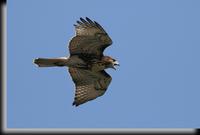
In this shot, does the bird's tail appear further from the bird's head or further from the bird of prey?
the bird's head

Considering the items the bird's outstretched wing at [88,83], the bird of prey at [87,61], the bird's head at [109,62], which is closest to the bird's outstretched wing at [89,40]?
the bird of prey at [87,61]

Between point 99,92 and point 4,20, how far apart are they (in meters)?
4.67

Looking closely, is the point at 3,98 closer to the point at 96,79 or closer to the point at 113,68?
the point at 113,68

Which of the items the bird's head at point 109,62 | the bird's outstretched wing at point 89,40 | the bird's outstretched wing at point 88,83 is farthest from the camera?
the bird's outstretched wing at point 88,83

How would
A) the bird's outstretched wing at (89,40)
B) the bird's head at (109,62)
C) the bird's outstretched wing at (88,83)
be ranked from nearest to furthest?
the bird's outstretched wing at (89,40)
the bird's head at (109,62)
the bird's outstretched wing at (88,83)

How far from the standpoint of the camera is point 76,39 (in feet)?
34.3

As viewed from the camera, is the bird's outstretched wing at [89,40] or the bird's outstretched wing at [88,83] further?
the bird's outstretched wing at [88,83]

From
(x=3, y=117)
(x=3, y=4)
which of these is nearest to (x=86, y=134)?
(x=3, y=117)

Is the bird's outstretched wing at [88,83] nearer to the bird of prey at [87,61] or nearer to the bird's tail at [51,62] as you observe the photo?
the bird of prey at [87,61]

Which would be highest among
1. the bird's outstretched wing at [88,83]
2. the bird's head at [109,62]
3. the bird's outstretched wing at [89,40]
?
the bird's outstretched wing at [89,40]

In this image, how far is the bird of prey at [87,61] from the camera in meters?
10.3

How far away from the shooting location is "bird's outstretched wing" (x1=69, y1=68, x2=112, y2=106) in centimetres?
1150

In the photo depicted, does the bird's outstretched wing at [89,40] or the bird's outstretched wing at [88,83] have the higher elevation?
the bird's outstretched wing at [89,40]

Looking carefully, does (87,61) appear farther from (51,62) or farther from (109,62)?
(51,62)
